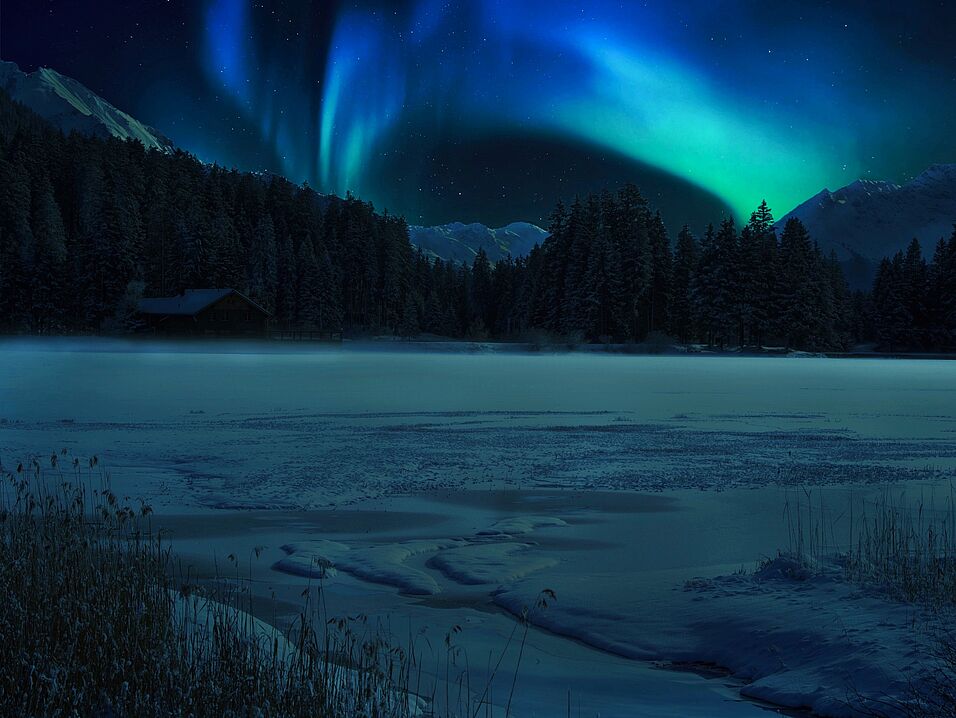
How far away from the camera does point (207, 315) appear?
83.0m

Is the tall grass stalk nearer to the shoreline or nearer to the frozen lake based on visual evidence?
the frozen lake

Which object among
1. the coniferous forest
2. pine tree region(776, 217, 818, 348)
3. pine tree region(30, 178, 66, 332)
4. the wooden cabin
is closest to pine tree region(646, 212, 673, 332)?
the coniferous forest

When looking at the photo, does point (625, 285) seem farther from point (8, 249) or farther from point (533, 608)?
point (533, 608)

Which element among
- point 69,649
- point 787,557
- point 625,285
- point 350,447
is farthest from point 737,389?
point 625,285

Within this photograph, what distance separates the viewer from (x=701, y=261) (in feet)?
295

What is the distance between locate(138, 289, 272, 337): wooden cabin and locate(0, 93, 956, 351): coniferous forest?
20.2 ft

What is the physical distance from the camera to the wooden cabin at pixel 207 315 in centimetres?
8256

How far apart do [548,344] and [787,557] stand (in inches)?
2844

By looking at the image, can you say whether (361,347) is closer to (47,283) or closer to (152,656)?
(47,283)

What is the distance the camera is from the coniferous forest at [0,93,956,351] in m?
88.8

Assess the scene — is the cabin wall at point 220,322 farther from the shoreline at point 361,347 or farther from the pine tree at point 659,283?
the pine tree at point 659,283

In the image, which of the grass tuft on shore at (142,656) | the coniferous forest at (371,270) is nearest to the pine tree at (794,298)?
the coniferous forest at (371,270)

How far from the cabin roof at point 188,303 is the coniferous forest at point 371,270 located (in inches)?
173

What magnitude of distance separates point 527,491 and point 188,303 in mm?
77258
